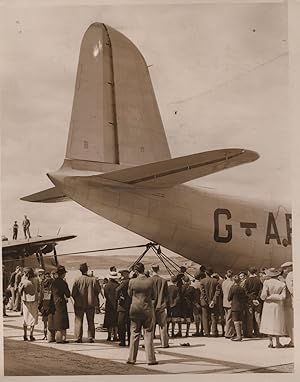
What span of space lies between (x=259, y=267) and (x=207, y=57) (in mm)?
910

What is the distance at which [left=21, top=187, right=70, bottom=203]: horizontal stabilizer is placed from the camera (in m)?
2.95

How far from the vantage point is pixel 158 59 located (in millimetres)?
3000

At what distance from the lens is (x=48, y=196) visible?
2955 millimetres

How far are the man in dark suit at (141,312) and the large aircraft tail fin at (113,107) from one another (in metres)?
0.49

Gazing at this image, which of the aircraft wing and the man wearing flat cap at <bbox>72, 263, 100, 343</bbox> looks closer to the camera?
the aircraft wing

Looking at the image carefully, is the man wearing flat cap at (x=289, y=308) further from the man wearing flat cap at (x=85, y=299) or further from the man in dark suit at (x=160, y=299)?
the man wearing flat cap at (x=85, y=299)

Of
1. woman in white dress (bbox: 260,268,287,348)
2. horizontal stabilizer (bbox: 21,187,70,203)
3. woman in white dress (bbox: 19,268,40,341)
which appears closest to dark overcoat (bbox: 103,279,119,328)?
woman in white dress (bbox: 19,268,40,341)

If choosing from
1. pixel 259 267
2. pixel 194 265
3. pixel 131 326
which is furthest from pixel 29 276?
pixel 259 267

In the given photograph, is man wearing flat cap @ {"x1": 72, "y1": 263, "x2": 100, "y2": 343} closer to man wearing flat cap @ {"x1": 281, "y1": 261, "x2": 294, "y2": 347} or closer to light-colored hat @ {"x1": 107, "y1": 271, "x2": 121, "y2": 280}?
light-colored hat @ {"x1": 107, "y1": 271, "x2": 121, "y2": 280}

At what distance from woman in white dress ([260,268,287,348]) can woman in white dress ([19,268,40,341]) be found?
0.95 metres

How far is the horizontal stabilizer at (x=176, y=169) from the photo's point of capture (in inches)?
114

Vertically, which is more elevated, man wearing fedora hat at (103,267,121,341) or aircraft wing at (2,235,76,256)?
aircraft wing at (2,235,76,256)

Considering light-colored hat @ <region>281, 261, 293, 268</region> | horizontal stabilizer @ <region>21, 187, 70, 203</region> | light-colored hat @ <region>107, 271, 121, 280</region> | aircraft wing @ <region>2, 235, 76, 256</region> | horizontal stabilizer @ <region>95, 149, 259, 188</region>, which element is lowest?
light-colored hat @ <region>107, 271, 121, 280</region>

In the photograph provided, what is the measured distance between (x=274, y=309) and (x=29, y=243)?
3.41ft
